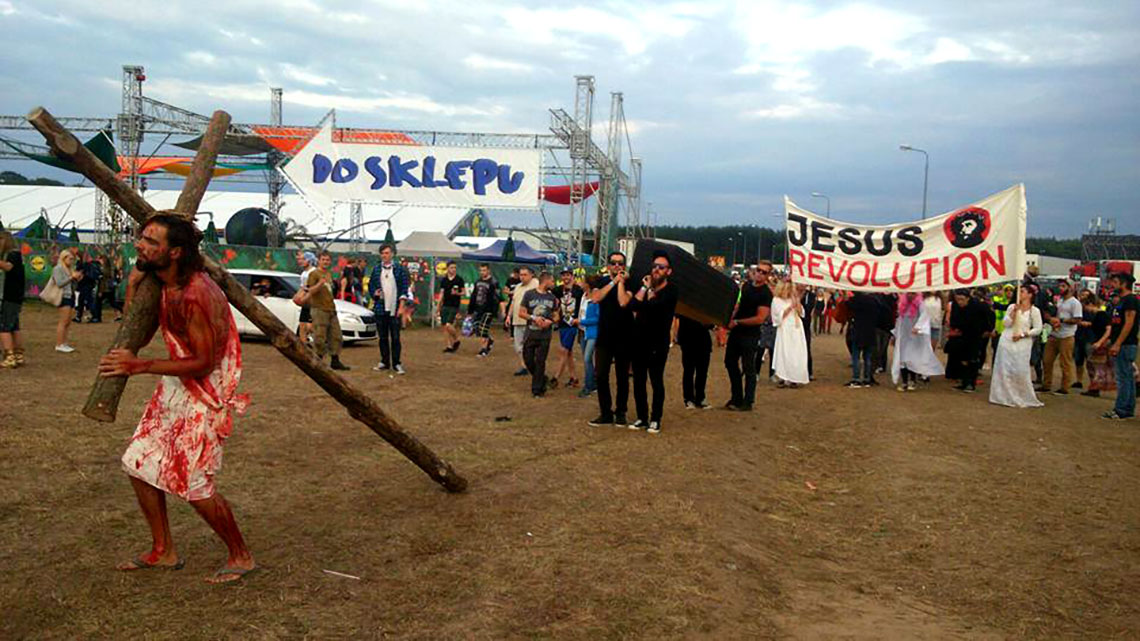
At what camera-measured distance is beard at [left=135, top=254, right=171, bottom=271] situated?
424cm

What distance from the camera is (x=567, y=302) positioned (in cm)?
1333

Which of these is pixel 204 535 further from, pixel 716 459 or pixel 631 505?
pixel 716 459

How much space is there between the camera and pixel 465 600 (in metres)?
4.60

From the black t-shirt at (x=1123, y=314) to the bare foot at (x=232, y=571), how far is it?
1126 cm

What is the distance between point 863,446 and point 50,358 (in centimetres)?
1105

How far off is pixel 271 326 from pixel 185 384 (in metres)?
0.50

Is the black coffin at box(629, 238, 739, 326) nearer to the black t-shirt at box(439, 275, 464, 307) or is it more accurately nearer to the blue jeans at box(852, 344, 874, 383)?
the blue jeans at box(852, 344, 874, 383)

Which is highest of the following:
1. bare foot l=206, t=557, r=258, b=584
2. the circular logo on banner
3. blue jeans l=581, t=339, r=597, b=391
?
the circular logo on banner

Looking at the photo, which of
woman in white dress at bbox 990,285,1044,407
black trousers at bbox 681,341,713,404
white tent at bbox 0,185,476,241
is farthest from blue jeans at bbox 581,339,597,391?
white tent at bbox 0,185,476,241

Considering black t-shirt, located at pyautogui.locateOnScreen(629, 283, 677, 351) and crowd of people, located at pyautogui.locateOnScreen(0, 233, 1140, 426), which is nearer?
black t-shirt, located at pyautogui.locateOnScreen(629, 283, 677, 351)

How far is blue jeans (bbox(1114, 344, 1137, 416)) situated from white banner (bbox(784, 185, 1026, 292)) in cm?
182

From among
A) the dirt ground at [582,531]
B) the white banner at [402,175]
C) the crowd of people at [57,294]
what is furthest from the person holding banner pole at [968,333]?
the white banner at [402,175]

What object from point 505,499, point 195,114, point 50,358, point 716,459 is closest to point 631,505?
point 505,499

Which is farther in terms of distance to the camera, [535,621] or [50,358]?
[50,358]
